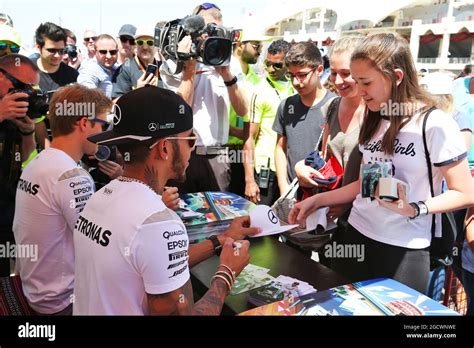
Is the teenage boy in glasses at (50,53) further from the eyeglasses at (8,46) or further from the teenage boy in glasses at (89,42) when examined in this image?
the teenage boy in glasses at (89,42)

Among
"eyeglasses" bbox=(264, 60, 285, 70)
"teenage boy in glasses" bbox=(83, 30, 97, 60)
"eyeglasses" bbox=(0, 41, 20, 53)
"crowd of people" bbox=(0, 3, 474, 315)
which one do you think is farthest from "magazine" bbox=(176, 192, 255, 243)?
"teenage boy in glasses" bbox=(83, 30, 97, 60)

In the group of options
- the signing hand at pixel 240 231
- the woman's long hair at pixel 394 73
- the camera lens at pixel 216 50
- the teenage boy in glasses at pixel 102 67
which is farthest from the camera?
the teenage boy in glasses at pixel 102 67

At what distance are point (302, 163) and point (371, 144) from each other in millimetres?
502

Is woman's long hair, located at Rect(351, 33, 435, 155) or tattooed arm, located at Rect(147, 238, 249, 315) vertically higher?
woman's long hair, located at Rect(351, 33, 435, 155)

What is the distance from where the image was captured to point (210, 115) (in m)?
2.86

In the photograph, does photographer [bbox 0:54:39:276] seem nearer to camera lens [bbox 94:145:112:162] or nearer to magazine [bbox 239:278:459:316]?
camera lens [bbox 94:145:112:162]

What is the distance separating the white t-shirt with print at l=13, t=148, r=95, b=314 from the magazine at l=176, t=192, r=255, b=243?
1.65ft

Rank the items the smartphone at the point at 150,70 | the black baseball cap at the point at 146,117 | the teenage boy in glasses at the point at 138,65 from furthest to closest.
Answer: the teenage boy in glasses at the point at 138,65 < the smartphone at the point at 150,70 < the black baseball cap at the point at 146,117

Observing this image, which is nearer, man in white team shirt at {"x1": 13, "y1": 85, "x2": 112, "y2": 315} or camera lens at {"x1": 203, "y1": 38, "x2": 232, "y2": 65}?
man in white team shirt at {"x1": 13, "y1": 85, "x2": 112, "y2": 315}

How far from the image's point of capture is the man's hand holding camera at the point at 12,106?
223cm

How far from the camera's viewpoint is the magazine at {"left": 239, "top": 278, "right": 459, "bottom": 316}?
4.24 ft

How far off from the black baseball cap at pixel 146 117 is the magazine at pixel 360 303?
0.62 metres

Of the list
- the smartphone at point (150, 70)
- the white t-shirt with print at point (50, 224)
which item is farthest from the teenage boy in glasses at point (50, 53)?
the white t-shirt with print at point (50, 224)
